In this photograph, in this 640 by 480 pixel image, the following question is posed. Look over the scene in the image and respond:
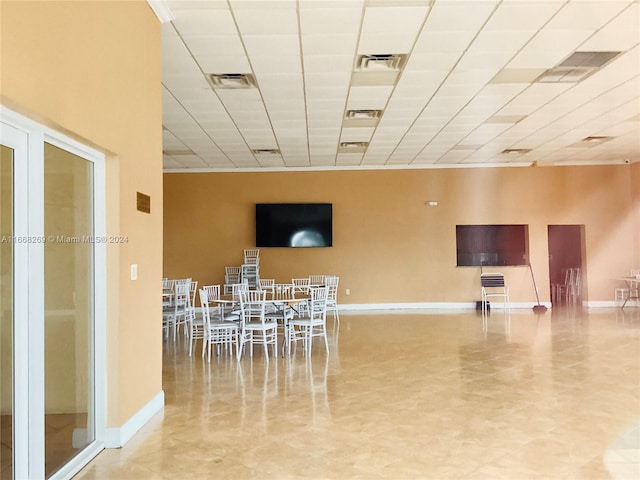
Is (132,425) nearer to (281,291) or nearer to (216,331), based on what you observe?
(216,331)

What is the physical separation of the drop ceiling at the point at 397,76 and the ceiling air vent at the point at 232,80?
2cm

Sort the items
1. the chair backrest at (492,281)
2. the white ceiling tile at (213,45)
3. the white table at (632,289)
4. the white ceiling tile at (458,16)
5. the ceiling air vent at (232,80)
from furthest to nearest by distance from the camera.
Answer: the chair backrest at (492,281)
the white table at (632,289)
the ceiling air vent at (232,80)
the white ceiling tile at (213,45)
the white ceiling tile at (458,16)

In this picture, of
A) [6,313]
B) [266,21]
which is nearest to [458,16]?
[266,21]

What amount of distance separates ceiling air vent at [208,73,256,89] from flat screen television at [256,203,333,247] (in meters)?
5.18

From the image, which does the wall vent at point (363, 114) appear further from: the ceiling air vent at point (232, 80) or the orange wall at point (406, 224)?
the orange wall at point (406, 224)

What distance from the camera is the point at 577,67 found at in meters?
5.36

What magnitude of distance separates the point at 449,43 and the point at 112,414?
4414 millimetres

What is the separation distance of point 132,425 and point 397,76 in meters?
4.50

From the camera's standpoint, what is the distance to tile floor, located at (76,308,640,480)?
294 cm

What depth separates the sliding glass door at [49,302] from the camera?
92.0 inches

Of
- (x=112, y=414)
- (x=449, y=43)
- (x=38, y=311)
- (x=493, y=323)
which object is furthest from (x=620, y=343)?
(x=38, y=311)

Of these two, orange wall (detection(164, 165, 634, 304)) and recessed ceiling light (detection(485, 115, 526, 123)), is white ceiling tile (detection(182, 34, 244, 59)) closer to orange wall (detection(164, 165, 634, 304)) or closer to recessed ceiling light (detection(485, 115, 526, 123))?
recessed ceiling light (detection(485, 115, 526, 123))

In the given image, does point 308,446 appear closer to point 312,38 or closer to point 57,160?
point 57,160

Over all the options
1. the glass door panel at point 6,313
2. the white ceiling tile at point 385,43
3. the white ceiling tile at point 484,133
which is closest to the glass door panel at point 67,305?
the glass door panel at point 6,313
